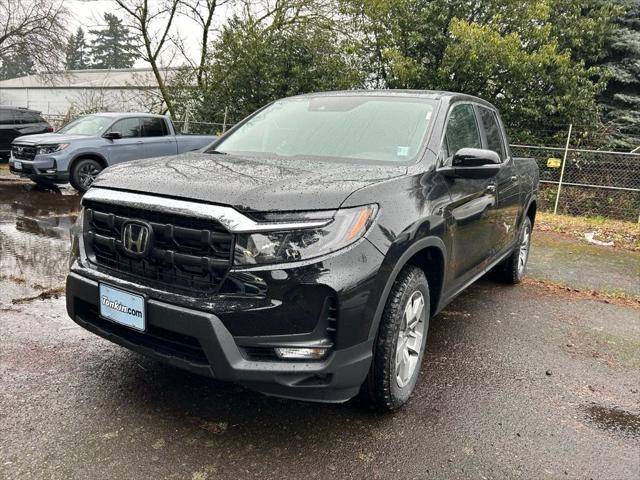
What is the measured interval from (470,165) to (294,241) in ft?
5.04

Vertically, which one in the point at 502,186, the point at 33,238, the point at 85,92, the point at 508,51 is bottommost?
the point at 33,238

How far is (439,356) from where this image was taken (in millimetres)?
3699

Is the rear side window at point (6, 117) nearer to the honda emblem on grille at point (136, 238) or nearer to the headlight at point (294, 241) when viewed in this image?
the honda emblem on grille at point (136, 238)

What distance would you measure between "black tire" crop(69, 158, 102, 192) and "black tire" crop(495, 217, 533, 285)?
26.0 ft

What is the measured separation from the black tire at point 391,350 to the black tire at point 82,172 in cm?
884

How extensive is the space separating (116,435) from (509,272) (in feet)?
14.1

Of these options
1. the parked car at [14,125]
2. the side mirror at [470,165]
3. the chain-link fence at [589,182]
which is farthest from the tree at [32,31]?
the side mirror at [470,165]

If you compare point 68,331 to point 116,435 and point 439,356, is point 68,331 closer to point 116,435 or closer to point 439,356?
point 116,435

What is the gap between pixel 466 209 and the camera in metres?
3.48

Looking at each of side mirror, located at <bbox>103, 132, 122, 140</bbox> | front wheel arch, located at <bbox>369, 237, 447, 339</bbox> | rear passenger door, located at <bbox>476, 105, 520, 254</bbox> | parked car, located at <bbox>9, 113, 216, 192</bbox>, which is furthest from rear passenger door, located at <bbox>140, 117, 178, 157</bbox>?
front wheel arch, located at <bbox>369, 237, 447, 339</bbox>

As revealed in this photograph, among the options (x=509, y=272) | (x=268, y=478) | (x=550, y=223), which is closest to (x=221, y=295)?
(x=268, y=478)

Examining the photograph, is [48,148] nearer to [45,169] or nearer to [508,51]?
[45,169]

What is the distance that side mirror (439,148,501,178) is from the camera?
10.5 ft

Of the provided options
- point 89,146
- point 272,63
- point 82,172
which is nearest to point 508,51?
point 272,63
